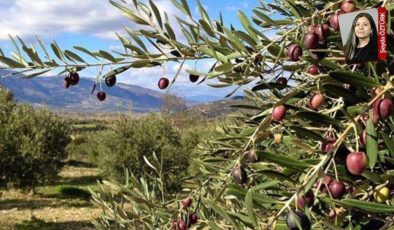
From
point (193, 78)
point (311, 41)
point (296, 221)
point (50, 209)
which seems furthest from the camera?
point (50, 209)

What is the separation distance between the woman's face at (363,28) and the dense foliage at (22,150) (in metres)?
25.0

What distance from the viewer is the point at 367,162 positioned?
3.51 ft

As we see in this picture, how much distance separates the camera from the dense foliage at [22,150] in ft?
81.6

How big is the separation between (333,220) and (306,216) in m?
0.46

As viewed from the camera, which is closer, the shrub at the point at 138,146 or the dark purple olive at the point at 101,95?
the dark purple olive at the point at 101,95

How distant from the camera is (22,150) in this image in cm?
2544

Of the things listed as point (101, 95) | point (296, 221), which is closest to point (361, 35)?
point (296, 221)

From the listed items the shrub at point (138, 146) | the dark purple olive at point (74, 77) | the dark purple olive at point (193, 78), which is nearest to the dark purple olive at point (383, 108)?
the dark purple olive at point (193, 78)

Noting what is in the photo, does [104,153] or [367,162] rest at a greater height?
[367,162]

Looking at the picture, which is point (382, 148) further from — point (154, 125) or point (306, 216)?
point (154, 125)

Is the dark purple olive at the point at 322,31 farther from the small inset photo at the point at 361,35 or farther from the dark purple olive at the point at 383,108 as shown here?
the dark purple olive at the point at 383,108

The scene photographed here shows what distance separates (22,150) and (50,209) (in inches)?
130

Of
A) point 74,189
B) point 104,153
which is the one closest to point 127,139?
point 104,153

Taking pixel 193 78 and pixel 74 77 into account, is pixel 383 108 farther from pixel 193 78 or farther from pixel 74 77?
pixel 74 77
